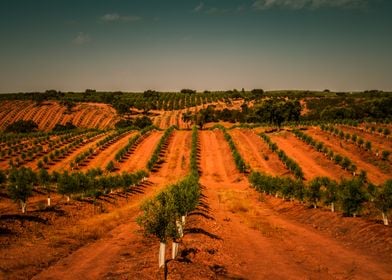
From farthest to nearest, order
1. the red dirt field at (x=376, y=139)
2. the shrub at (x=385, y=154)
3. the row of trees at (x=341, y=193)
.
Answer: the red dirt field at (x=376, y=139), the shrub at (x=385, y=154), the row of trees at (x=341, y=193)

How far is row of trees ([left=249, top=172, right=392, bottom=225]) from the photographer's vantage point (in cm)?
3939

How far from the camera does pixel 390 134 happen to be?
103375mm

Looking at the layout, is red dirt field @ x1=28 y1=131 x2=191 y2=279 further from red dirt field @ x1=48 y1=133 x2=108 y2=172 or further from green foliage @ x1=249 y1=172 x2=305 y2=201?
red dirt field @ x1=48 y1=133 x2=108 y2=172

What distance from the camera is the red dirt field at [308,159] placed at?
82125 mm

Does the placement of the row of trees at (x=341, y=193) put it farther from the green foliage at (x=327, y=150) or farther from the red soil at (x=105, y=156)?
the red soil at (x=105, y=156)

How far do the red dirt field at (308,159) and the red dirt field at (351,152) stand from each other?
5042 mm

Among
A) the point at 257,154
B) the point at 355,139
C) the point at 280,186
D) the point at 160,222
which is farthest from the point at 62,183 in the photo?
the point at 355,139

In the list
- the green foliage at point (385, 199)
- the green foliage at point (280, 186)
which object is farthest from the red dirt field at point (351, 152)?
the green foliage at point (385, 199)

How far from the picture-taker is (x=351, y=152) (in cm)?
9412

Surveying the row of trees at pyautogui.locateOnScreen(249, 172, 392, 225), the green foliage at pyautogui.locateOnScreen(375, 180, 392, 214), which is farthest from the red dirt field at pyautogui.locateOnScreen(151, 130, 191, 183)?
the green foliage at pyautogui.locateOnScreen(375, 180, 392, 214)

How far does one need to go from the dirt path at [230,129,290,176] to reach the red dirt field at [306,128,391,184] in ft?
55.0

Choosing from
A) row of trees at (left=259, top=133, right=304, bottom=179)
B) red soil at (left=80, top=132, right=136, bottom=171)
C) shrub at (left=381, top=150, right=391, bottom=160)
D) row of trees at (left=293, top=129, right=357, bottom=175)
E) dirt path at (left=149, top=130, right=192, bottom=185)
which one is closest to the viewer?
row of trees at (left=259, top=133, right=304, bottom=179)

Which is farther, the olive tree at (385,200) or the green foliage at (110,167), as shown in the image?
the green foliage at (110,167)

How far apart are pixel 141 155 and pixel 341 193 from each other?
76699 mm
